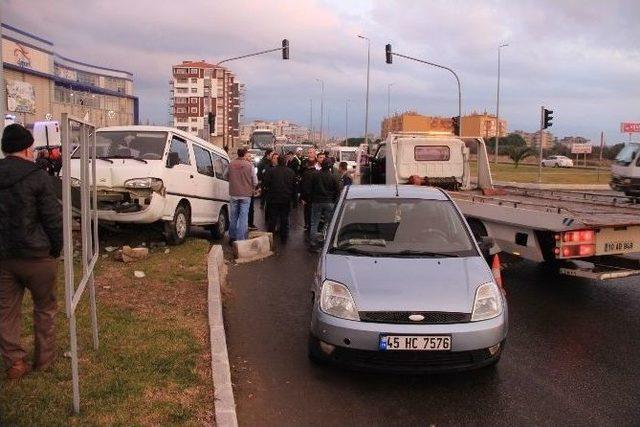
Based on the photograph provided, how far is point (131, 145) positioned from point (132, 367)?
236 inches

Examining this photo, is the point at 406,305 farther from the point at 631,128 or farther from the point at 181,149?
the point at 631,128

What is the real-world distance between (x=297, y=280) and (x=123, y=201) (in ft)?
9.64

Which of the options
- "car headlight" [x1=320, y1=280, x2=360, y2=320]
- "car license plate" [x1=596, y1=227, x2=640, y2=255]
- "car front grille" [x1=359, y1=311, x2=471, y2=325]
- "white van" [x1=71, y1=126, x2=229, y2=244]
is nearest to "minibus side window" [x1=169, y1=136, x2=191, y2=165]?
"white van" [x1=71, y1=126, x2=229, y2=244]

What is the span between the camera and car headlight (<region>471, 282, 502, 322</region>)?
4.82 meters

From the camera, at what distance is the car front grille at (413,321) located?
15.4ft

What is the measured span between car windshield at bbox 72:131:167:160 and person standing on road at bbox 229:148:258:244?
4.40ft

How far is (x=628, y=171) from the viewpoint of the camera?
22.3 metres

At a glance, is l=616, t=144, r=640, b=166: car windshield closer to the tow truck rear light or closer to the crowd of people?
the crowd of people

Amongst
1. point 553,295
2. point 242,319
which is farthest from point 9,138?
point 553,295

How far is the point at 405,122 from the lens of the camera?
41.4 meters

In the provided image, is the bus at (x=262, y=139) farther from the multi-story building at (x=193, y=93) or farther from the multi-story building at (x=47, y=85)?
the multi-story building at (x=193, y=93)

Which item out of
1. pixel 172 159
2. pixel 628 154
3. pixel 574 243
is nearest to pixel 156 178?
pixel 172 159

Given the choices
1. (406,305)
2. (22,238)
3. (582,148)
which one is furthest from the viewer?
(582,148)

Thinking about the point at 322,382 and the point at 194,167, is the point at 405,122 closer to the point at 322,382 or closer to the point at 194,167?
the point at 194,167
